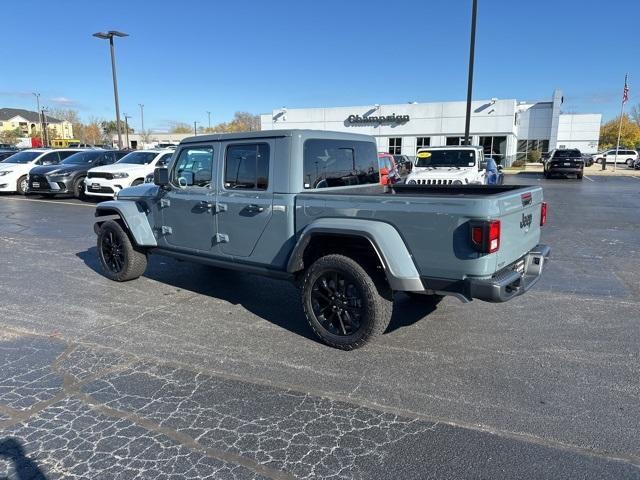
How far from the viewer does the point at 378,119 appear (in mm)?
41000

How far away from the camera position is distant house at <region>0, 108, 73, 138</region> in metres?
114

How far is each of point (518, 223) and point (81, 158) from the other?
1684cm

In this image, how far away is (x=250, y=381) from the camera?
140 inches

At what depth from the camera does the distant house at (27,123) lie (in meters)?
114

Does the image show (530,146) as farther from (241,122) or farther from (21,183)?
(241,122)

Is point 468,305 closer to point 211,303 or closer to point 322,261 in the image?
point 322,261

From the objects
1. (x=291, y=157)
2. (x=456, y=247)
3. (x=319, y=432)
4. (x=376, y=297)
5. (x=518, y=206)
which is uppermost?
(x=291, y=157)

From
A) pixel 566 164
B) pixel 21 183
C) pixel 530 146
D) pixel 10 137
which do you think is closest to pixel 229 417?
pixel 21 183

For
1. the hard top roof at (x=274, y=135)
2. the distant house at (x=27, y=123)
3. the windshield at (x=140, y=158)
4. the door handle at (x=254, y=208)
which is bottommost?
A: the door handle at (x=254, y=208)

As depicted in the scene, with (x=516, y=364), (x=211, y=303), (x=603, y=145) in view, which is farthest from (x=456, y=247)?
(x=603, y=145)

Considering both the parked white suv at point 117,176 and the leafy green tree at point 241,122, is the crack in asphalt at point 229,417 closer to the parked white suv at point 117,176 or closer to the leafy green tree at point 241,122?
the parked white suv at point 117,176

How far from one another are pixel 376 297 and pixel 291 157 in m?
1.52

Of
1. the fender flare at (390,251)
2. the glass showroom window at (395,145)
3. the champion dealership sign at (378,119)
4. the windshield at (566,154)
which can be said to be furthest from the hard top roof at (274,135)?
the glass showroom window at (395,145)

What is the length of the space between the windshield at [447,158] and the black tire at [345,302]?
1155 centimetres
